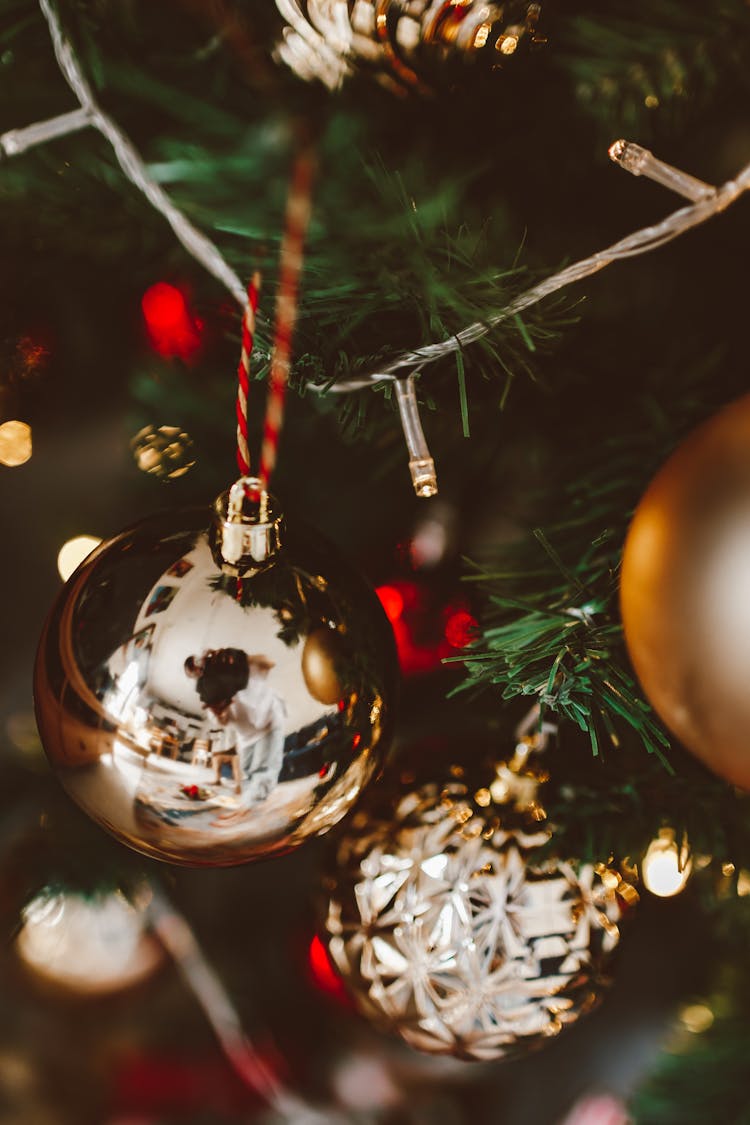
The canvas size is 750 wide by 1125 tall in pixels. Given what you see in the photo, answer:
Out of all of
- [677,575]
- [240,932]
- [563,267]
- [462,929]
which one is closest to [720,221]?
[563,267]

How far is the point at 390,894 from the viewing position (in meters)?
0.45

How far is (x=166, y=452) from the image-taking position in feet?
1.62

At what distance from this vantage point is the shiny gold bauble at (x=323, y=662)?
328 mm

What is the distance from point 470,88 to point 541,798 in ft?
1.19

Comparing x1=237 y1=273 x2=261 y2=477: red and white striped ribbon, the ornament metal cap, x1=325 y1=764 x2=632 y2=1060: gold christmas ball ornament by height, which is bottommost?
x1=325 y1=764 x2=632 y2=1060: gold christmas ball ornament

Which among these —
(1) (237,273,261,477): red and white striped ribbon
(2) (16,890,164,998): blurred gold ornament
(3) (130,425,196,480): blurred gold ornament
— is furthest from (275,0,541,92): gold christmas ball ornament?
(2) (16,890,164,998): blurred gold ornament

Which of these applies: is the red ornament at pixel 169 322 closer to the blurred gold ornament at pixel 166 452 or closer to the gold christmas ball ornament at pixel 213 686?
the blurred gold ornament at pixel 166 452

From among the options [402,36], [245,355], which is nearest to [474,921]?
[245,355]

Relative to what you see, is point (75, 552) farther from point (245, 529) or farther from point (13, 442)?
point (245, 529)

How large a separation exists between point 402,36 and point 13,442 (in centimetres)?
46

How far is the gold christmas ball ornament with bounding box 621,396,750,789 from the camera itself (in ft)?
0.92

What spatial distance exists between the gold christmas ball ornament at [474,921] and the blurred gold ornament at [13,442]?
0.42m

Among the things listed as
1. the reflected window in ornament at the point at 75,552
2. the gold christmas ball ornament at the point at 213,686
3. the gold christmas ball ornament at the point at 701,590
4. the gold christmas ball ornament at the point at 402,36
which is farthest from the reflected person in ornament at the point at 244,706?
the reflected window in ornament at the point at 75,552

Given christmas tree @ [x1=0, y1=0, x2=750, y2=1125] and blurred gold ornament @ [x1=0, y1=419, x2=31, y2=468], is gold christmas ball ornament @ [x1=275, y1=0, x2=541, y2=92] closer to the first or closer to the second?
christmas tree @ [x1=0, y1=0, x2=750, y2=1125]
